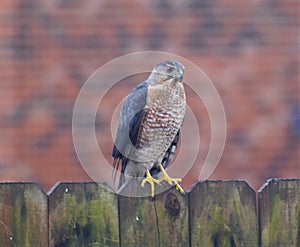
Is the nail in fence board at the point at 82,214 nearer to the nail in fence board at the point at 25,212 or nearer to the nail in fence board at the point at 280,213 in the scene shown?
the nail in fence board at the point at 25,212

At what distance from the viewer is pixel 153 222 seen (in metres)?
2.98

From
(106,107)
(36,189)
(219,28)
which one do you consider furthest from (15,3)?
(36,189)

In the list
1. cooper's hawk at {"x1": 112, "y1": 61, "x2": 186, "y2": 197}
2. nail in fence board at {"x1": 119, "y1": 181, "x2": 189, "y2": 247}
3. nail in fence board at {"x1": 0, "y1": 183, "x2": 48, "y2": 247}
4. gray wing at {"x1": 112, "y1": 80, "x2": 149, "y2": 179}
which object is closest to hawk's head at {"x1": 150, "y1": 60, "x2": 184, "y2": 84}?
cooper's hawk at {"x1": 112, "y1": 61, "x2": 186, "y2": 197}

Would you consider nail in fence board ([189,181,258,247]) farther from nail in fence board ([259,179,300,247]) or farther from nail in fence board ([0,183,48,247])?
nail in fence board ([0,183,48,247])

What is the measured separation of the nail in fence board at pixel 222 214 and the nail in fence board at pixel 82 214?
0.93 feet

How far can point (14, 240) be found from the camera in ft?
9.68

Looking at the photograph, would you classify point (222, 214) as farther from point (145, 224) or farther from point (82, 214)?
point (82, 214)

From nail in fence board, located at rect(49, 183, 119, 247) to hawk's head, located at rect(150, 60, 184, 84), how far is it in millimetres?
2007

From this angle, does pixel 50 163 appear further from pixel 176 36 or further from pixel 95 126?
pixel 176 36

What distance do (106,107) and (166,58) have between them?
1.79ft

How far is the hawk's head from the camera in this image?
4.87 m

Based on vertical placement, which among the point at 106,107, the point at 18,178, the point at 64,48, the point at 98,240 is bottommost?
the point at 98,240

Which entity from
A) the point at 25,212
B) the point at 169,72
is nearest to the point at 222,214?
the point at 25,212

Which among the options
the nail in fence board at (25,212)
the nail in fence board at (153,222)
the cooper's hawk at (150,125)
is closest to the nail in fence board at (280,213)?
the nail in fence board at (153,222)
